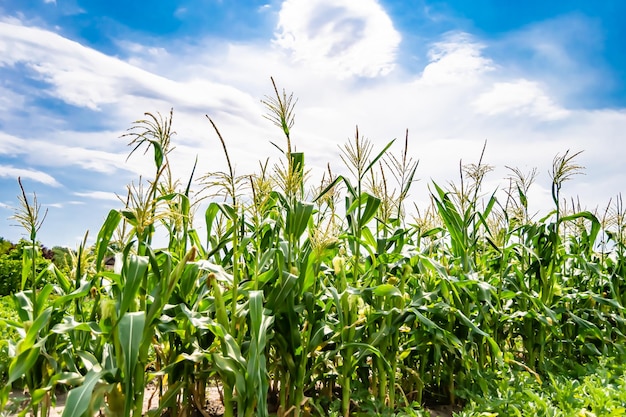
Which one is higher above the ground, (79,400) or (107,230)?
(107,230)

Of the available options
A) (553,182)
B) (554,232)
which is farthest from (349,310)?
(553,182)

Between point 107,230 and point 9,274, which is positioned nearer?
point 107,230

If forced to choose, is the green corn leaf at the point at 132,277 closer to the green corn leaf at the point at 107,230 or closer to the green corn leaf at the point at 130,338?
the green corn leaf at the point at 130,338

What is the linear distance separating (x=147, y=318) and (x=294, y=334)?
2.49 ft

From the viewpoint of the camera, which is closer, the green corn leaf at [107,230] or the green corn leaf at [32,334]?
the green corn leaf at [32,334]

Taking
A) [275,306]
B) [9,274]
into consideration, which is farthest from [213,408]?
[9,274]

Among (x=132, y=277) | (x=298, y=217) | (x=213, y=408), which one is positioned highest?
(x=298, y=217)

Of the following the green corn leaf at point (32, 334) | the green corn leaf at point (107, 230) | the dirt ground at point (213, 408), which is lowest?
the dirt ground at point (213, 408)

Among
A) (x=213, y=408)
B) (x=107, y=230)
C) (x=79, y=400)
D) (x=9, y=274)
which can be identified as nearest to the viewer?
(x=79, y=400)

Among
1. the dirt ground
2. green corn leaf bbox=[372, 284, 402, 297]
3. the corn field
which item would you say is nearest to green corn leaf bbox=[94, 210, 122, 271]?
the corn field

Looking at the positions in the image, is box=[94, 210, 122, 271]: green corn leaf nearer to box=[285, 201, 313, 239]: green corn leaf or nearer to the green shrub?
box=[285, 201, 313, 239]: green corn leaf

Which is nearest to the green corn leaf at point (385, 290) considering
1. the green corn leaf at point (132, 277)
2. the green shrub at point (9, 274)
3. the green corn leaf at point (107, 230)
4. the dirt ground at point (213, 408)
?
the dirt ground at point (213, 408)

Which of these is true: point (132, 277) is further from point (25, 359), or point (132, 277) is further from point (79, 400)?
point (25, 359)

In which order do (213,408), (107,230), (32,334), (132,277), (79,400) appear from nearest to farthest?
(79,400), (132,277), (32,334), (107,230), (213,408)
